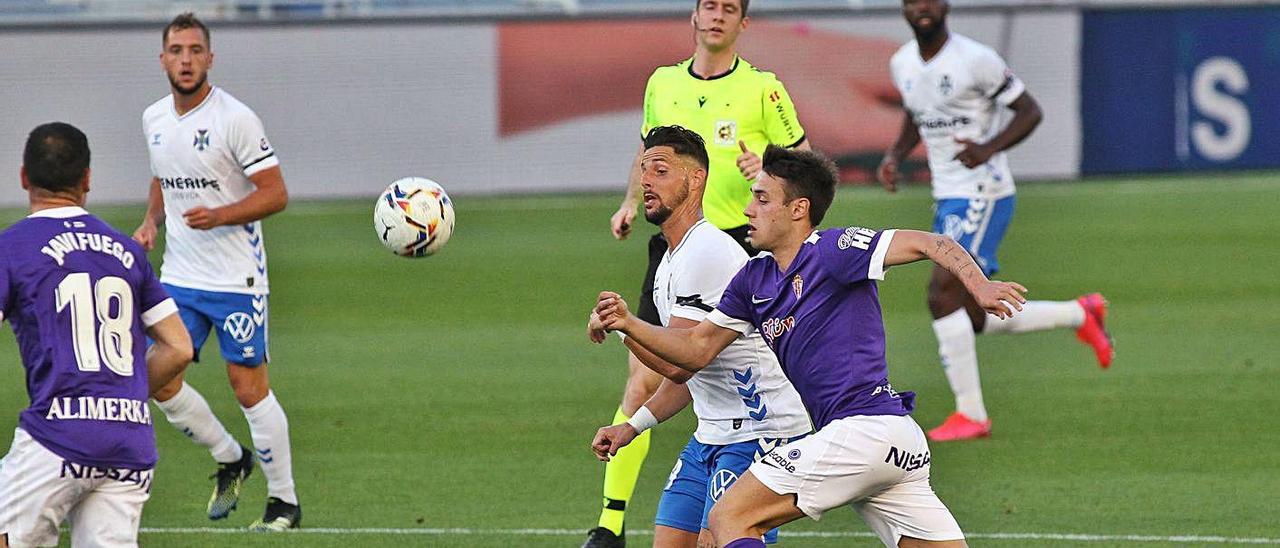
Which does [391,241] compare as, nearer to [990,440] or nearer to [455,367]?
[990,440]

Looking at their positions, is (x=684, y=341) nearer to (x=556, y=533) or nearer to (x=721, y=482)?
(x=721, y=482)

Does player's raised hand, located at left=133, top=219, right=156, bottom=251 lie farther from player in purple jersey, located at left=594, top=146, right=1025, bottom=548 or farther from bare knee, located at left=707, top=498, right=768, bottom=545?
bare knee, located at left=707, top=498, right=768, bottom=545

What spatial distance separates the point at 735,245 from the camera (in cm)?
684

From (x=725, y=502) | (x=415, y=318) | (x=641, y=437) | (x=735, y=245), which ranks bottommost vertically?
(x=415, y=318)

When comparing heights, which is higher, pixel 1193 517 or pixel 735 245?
pixel 735 245

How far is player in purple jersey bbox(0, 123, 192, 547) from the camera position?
5.68 m

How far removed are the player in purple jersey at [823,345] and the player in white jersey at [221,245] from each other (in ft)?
9.52

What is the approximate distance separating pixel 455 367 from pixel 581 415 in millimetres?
2117

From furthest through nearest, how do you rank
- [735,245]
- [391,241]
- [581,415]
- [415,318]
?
[415,318]
[581,415]
[391,241]
[735,245]

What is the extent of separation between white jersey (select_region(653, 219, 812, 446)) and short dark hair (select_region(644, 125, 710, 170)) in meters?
0.28

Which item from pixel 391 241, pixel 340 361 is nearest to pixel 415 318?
pixel 340 361

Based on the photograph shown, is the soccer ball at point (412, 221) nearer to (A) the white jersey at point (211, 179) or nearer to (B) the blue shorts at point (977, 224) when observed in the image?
(A) the white jersey at point (211, 179)

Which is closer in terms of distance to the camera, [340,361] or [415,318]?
[340,361]

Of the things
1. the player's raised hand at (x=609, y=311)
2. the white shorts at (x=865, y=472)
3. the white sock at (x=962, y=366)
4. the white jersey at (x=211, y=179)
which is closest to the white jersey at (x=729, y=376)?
the white shorts at (x=865, y=472)
